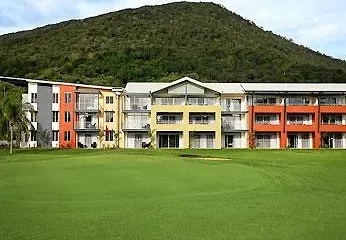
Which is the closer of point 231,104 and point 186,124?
point 186,124

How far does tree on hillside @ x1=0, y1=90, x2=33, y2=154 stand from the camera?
57.0 meters

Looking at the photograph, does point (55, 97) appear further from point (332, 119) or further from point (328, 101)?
point (332, 119)

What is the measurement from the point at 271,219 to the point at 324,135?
5672cm

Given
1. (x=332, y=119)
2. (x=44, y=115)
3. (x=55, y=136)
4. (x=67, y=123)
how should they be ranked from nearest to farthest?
(x=67, y=123)
(x=44, y=115)
(x=55, y=136)
(x=332, y=119)

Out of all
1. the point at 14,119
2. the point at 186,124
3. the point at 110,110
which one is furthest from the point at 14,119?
the point at 186,124

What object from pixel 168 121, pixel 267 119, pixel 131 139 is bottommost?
pixel 131 139

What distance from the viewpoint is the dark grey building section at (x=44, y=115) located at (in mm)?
65688

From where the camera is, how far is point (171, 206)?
48.2 feet

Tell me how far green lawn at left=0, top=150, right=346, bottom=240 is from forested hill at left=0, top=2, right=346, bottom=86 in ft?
222

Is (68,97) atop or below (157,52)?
below

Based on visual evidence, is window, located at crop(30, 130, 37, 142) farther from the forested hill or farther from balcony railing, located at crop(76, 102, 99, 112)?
the forested hill

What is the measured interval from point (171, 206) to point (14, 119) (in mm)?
46679

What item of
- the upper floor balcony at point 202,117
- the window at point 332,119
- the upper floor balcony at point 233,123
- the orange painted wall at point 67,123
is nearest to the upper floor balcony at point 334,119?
the window at point 332,119

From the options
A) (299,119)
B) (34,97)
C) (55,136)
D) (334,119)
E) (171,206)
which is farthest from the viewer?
(334,119)
